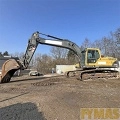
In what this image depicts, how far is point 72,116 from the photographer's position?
5941 millimetres

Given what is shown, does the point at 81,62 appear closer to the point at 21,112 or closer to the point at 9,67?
the point at 9,67

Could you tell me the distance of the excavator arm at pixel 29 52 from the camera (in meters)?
15.8

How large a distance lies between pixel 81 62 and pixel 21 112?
11127mm

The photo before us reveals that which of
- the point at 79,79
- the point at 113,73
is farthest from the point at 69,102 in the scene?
the point at 113,73

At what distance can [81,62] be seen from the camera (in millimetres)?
16875

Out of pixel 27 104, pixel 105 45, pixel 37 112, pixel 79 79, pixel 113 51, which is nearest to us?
pixel 37 112

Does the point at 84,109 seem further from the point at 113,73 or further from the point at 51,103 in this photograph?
the point at 113,73

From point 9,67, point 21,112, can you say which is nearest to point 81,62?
point 9,67

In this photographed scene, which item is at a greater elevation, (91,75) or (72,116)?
(91,75)

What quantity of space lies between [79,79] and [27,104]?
8.91 meters

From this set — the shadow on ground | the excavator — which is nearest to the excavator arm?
the excavator

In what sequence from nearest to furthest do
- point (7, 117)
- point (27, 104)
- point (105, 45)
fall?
point (7, 117), point (27, 104), point (105, 45)

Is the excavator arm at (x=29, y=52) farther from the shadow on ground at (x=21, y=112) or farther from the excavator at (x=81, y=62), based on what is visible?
the shadow on ground at (x=21, y=112)

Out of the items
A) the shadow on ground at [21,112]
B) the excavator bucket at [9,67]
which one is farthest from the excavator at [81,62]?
the shadow on ground at [21,112]
